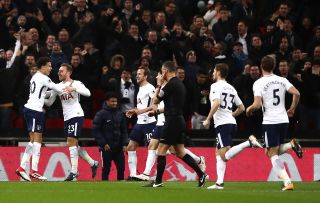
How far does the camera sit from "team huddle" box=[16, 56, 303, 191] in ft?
57.8

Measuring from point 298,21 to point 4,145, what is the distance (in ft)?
32.5

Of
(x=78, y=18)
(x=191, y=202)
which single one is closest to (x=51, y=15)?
(x=78, y=18)

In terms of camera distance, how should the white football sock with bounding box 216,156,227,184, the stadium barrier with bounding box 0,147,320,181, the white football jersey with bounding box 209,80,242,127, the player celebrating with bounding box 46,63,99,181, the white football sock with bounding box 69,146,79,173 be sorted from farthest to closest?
1. the stadium barrier with bounding box 0,147,320,181
2. the white football sock with bounding box 69,146,79,173
3. the player celebrating with bounding box 46,63,99,181
4. the white football jersey with bounding box 209,80,242,127
5. the white football sock with bounding box 216,156,227,184

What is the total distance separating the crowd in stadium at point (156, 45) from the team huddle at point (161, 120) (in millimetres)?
1693

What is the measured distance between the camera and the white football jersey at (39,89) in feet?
69.2

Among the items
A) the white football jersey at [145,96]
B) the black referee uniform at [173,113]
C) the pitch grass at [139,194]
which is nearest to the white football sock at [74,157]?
the white football jersey at [145,96]

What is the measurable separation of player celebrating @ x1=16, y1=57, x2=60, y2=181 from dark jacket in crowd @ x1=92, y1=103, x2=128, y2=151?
1.63 m

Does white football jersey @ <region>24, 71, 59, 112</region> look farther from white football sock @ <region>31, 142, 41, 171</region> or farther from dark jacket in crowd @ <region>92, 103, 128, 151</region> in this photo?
dark jacket in crowd @ <region>92, 103, 128, 151</region>

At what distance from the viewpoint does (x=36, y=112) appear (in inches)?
834

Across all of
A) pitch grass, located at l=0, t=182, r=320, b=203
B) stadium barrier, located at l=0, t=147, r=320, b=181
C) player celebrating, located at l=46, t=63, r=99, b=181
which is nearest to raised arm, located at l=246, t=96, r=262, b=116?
pitch grass, located at l=0, t=182, r=320, b=203

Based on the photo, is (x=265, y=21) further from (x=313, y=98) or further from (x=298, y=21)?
(x=313, y=98)

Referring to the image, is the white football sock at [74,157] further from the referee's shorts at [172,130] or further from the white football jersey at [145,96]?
the referee's shorts at [172,130]

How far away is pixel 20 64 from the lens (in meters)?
24.3

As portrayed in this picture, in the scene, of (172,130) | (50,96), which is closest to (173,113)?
(172,130)
